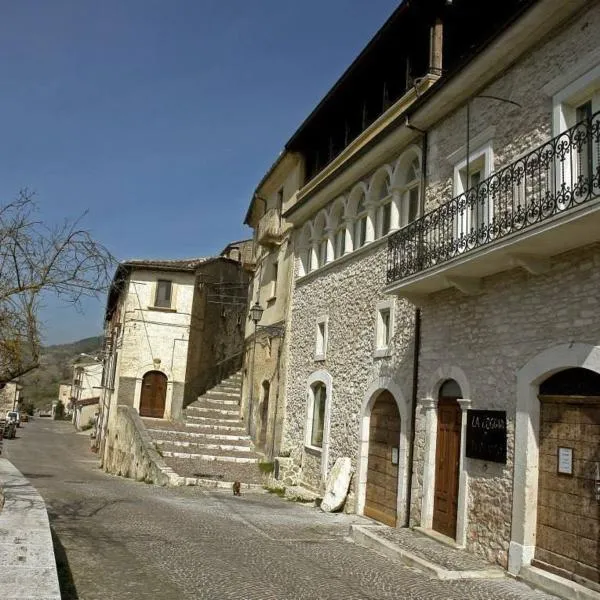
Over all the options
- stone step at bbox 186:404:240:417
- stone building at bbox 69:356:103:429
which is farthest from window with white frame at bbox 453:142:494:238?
stone building at bbox 69:356:103:429

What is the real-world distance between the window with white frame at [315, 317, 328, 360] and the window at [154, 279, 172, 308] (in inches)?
482

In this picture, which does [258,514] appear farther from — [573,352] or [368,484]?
[573,352]

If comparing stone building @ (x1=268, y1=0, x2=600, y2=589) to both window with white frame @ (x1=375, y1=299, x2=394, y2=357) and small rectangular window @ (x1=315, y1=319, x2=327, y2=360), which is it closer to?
window with white frame @ (x1=375, y1=299, x2=394, y2=357)

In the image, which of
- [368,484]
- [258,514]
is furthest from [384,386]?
[258,514]

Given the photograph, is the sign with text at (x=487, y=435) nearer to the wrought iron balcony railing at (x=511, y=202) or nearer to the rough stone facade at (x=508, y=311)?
the rough stone facade at (x=508, y=311)

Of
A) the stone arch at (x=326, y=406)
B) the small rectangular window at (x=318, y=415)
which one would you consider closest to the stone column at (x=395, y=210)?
the stone arch at (x=326, y=406)

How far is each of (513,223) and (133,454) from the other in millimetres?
15186

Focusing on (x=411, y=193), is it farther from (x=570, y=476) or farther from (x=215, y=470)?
(x=215, y=470)

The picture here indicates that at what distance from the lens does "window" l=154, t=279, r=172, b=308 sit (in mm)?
26719

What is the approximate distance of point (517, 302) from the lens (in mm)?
8484

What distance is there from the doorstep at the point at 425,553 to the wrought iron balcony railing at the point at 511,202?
401 cm

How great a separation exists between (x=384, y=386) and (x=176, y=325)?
1603 cm

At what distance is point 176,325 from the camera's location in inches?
1048

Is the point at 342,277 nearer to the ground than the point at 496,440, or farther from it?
farther from it
